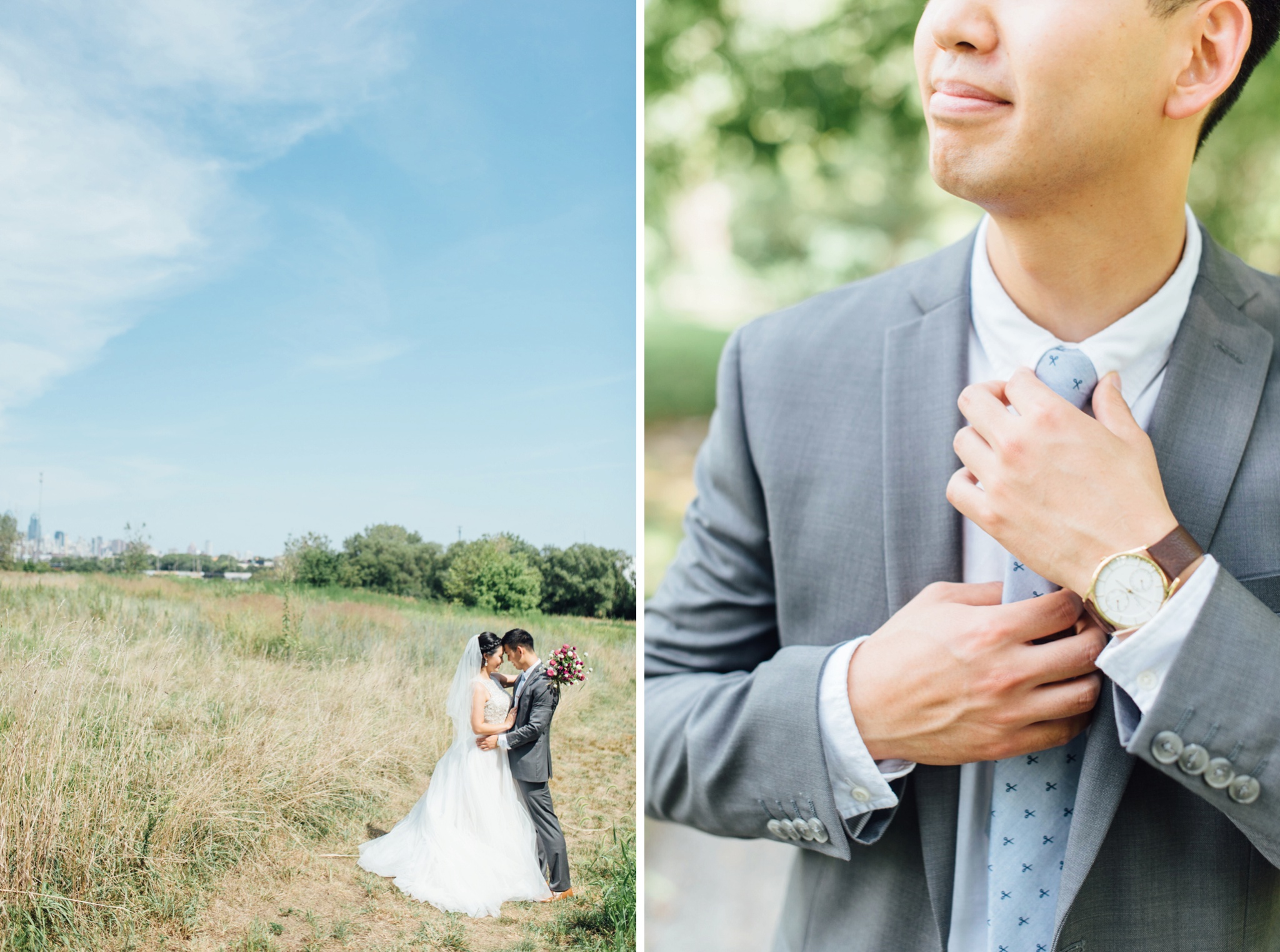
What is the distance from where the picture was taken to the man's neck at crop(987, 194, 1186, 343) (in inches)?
40.9

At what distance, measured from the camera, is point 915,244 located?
8.84 ft

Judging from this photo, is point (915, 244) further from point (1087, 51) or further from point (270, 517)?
point (270, 517)

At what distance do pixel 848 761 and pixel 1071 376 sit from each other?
0.52 meters

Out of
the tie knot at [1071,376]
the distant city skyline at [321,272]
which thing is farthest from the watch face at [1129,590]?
the distant city skyline at [321,272]

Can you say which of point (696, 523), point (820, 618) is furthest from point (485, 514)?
point (820, 618)

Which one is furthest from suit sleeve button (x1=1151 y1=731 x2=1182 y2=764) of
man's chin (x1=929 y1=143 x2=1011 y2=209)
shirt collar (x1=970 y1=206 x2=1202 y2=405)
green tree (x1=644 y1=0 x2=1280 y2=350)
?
green tree (x1=644 y1=0 x2=1280 y2=350)

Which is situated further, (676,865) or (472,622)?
(676,865)

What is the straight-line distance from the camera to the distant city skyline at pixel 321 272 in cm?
198

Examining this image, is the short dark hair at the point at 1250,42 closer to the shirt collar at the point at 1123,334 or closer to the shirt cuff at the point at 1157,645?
the shirt collar at the point at 1123,334

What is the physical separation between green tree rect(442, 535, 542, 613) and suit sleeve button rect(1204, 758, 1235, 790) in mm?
1746

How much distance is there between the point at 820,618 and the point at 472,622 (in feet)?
4.53

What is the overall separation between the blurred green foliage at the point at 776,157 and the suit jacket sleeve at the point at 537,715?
1112mm

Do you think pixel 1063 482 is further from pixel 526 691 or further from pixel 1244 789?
pixel 526 691

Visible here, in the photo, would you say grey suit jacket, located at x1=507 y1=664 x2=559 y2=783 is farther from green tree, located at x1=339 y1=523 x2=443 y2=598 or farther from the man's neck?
the man's neck
